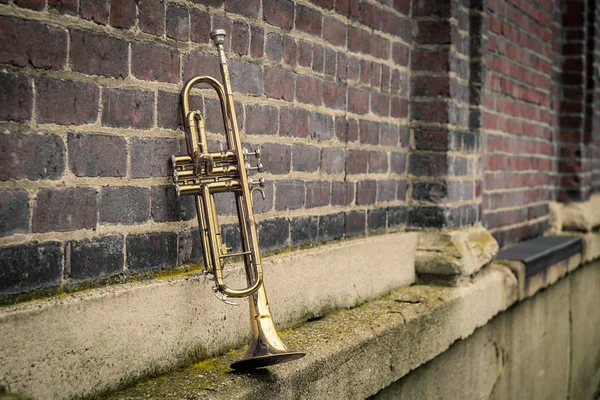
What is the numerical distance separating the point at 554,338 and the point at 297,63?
329 centimetres

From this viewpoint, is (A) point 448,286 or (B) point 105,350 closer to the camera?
(B) point 105,350

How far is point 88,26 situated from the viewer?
1.75m

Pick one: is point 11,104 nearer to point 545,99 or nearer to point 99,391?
→ point 99,391

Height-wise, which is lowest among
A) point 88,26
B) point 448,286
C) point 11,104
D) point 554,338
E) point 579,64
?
point 554,338

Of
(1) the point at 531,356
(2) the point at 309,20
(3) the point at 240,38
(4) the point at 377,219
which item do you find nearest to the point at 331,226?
(4) the point at 377,219

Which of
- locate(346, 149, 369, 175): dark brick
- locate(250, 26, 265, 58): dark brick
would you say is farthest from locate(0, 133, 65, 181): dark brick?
locate(346, 149, 369, 175): dark brick

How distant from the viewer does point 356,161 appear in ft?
9.91

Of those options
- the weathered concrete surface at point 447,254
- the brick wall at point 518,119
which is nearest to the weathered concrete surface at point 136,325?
the weathered concrete surface at point 447,254

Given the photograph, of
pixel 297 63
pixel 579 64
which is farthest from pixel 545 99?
pixel 297 63

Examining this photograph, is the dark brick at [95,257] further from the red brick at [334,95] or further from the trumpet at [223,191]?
the red brick at [334,95]

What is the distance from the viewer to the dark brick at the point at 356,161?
296cm

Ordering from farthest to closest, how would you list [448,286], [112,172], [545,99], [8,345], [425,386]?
[545,99] < [448,286] < [425,386] < [112,172] < [8,345]

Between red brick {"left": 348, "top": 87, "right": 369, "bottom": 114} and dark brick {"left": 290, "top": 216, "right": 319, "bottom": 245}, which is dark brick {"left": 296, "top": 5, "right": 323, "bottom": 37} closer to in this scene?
red brick {"left": 348, "top": 87, "right": 369, "bottom": 114}

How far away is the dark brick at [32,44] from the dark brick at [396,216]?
192 cm
